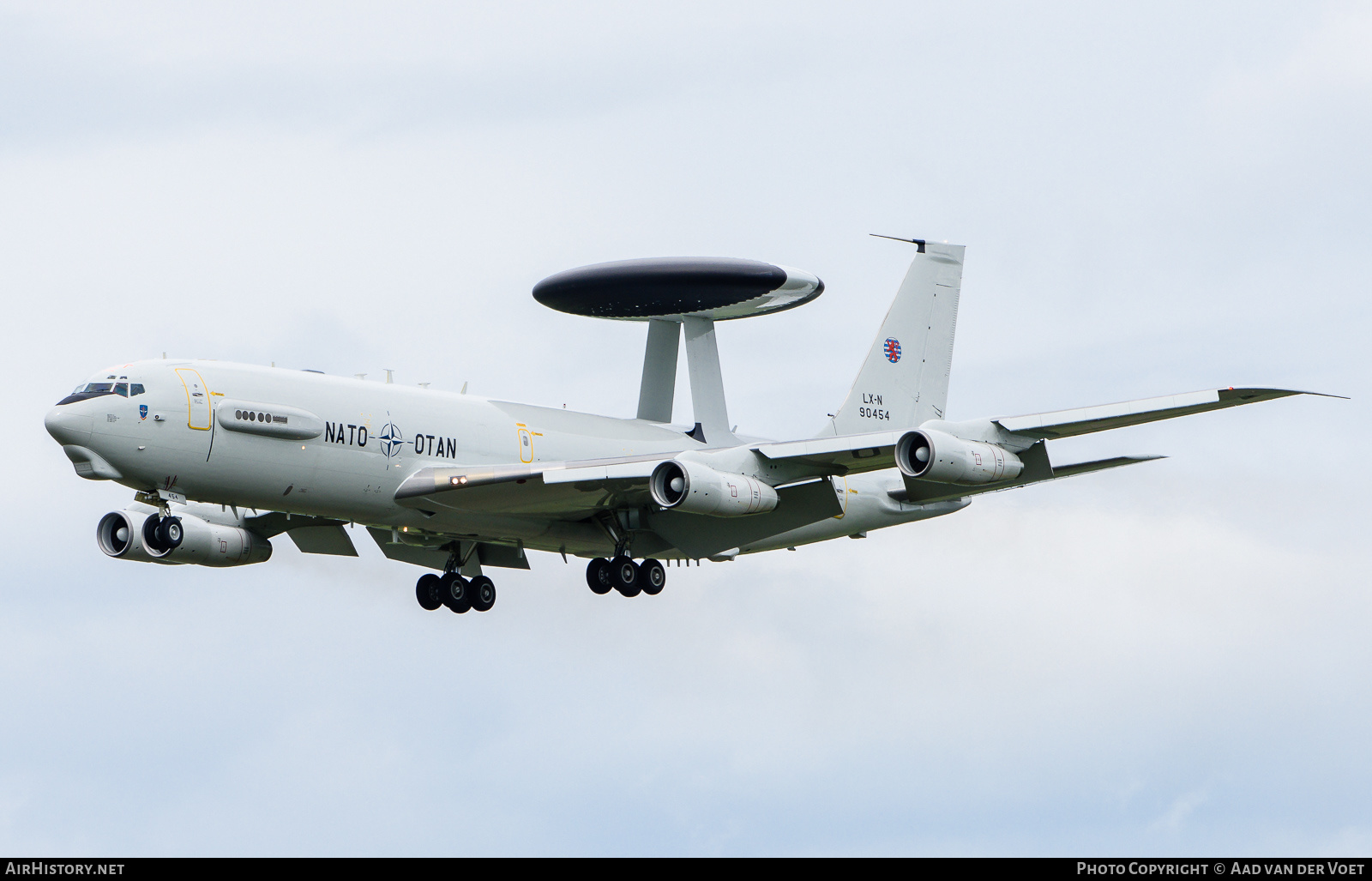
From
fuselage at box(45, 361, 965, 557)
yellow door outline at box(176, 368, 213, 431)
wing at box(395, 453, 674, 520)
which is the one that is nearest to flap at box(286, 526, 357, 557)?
fuselage at box(45, 361, 965, 557)

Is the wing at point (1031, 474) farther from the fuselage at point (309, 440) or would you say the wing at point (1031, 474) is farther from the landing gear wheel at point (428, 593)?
the landing gear wheel at point (428, 593)

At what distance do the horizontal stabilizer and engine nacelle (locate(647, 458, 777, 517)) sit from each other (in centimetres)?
592

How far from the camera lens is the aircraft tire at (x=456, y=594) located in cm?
4484

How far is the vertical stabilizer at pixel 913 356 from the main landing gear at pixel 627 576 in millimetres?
8590

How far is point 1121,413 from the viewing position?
35594mm

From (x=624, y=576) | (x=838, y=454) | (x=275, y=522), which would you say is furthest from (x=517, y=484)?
(x=275, y=522)

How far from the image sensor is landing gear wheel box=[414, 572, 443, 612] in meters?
45.1

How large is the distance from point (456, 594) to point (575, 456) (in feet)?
19.0

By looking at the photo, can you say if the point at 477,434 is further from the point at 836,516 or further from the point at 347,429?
the point at 836,516

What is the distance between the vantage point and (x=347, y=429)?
1463 inches

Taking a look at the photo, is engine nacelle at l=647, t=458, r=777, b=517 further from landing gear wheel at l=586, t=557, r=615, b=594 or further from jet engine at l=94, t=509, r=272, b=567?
jet engine at l=94, t=509, r=272, b=567

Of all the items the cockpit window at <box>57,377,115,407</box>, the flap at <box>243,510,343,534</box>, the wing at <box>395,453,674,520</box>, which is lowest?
the flap at <box>243,510,343,534</box>
